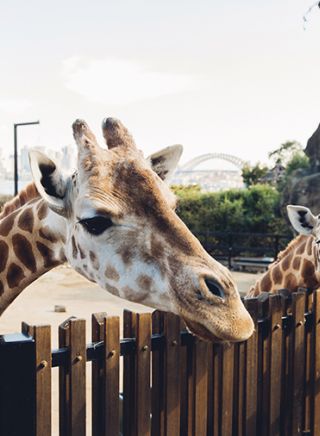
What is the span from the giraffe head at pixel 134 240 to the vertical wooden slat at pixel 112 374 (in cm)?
32

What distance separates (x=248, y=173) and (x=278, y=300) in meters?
24.1

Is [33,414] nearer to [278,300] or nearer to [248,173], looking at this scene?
[278,300]

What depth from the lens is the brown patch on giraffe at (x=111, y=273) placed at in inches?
87.3

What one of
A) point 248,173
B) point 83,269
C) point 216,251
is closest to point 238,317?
point 83,269

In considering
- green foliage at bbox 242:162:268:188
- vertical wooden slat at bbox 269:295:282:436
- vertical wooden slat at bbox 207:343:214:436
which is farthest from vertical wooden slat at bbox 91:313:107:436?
green foliage at bbox 242:162:268:188

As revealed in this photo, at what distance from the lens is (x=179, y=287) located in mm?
2021

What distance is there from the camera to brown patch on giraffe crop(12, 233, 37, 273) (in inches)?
108

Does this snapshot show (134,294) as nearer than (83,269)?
Yes

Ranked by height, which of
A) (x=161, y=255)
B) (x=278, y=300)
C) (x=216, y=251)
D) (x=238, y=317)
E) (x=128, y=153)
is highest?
(x=128, y=153)

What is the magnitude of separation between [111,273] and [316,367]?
207cm

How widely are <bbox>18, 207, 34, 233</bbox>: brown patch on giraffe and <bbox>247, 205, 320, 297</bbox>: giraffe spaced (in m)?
2.39

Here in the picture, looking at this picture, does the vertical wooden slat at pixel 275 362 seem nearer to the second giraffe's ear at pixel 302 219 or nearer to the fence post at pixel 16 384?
the second giraffe's ear at pixel 302 219

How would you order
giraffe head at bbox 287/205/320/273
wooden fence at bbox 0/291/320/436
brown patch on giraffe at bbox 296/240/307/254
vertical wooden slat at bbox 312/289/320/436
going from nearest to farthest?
wooden fence at bbox 0/291/320/436 < vertical wooden slat at bbox 312/289/320/436 < giraffe head at bbox 287/205/320/273 < brown patch on giraffe at bbox 296/240/307/254

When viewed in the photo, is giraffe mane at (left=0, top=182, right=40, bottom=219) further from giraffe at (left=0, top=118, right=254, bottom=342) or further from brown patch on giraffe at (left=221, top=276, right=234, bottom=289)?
brown patch on giraffe at (left=221, top=276, right=234, bottom=289)
